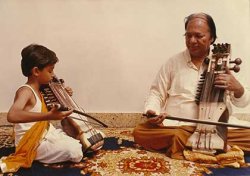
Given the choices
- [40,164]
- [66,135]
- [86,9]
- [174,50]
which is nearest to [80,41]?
[86,9]

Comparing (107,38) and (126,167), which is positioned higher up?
(107,38)

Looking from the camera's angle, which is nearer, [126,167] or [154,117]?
[126,167]

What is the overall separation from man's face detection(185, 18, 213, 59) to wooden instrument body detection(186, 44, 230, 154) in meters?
0.12

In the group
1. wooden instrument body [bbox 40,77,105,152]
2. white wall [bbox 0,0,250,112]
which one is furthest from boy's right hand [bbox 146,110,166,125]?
white wall [bbox 0,0,250,112]

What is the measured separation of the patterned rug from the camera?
250cm

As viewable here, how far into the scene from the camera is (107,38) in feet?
12.3

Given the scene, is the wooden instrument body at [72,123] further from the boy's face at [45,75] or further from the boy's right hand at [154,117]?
the boy's right hand at [154,117]

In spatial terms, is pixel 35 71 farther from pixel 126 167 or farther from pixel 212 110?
pixel 212 110

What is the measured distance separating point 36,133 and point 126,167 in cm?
71

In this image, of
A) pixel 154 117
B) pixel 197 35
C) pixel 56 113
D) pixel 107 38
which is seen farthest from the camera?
pixel 107 38

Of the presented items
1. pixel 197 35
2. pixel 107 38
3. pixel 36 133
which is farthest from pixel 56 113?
pixel 107 38

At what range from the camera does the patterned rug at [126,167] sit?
2.50 metres

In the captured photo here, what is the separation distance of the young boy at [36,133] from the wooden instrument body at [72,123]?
0.07m

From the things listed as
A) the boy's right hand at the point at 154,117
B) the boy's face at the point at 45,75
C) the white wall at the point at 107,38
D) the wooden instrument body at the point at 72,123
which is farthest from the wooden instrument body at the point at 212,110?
the boy's face at the point at 45,75
